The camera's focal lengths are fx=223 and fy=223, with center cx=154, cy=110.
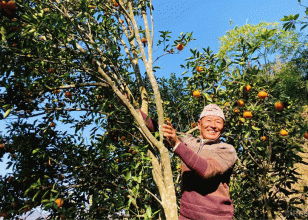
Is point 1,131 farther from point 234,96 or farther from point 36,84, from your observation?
point 234,96

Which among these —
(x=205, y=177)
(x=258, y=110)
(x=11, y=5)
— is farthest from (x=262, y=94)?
(x=11, y=5)

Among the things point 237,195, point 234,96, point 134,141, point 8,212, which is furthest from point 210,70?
point 8,212

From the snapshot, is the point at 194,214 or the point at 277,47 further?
the point at 277,47

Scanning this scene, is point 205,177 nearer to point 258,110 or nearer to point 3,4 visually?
point 258,110

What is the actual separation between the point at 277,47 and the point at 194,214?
22319mm

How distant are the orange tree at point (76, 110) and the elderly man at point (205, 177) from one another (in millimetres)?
662

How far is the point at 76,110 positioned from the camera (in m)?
4.04

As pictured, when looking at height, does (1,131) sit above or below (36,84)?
below

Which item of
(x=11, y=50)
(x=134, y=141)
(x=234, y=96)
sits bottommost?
(x=134, y=141)

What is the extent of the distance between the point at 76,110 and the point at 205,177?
9.60 ft

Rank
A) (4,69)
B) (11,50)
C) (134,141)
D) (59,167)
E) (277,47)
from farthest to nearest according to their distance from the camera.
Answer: (277,47) → (134,141) → (59,167) → (4,69) → (11,50)

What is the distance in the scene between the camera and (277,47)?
66.7ft

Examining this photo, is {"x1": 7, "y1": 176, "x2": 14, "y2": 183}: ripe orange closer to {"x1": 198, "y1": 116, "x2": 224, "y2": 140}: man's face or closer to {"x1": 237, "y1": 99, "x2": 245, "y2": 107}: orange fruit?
{"x1": 198, "y1": 116, "x2": 224, "y2": 140}: man's face

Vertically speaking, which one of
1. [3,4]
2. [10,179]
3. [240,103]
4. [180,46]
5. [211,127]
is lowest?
[10,179]
